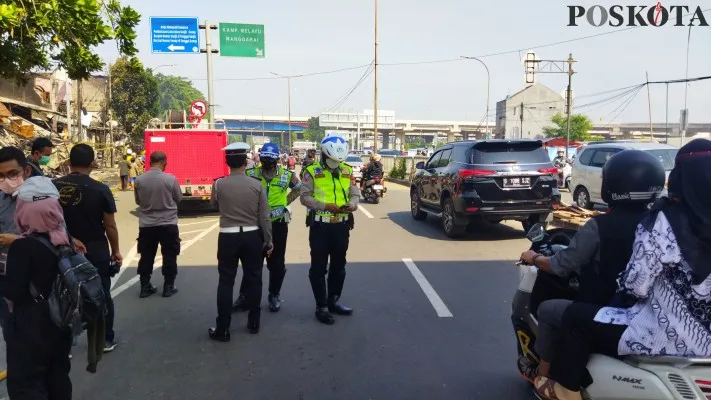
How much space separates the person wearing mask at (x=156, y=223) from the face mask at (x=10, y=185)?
2.73 meters

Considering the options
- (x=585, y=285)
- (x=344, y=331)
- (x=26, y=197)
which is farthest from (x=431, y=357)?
(x=26, y=197)

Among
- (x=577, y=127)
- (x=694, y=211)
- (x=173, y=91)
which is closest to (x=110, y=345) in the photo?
(x=694, y=211)

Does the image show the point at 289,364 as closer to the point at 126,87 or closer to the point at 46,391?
the point at 46,391

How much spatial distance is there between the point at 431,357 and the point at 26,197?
305 cm

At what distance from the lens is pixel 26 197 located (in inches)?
114

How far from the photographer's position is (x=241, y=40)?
1988cm

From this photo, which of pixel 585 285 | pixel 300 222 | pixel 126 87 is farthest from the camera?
pixel 126 87

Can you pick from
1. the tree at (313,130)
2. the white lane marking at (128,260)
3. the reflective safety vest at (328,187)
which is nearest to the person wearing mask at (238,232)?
the reflective safety vest at (328,187)

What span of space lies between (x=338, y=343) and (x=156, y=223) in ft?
9.27

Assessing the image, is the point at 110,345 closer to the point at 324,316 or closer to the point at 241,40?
the point at 324,316

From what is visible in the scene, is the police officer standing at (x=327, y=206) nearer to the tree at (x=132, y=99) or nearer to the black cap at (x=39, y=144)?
the black cap at (x=39, y=144)

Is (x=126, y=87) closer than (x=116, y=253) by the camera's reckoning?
No

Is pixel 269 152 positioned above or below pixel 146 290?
above

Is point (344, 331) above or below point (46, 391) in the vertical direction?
below
